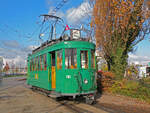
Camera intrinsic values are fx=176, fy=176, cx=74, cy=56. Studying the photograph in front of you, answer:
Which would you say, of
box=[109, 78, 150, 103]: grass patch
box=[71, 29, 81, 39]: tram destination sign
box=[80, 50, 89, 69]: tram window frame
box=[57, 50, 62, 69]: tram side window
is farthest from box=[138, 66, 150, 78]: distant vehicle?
box=[57, 50, 62, 69]: tram side window

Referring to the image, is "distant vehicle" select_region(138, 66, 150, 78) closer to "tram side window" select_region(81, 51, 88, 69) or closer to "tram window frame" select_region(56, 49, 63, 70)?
"tram side window" select_region(81, 51, 88, 69)

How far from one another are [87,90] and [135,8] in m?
7.91

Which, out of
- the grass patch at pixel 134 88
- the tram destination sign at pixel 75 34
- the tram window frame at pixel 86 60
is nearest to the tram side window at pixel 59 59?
the tram window frame at pixel 86 60

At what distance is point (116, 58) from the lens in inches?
562

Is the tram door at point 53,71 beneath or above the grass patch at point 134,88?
above

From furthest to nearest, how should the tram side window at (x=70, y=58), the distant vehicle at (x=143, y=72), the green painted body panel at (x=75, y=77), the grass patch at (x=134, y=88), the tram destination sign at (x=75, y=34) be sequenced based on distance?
the distant vehicle at (x=143, y=72)
the grass patch at (x=134, y=88)
the tram destination sign at (x=75, y=34)
the tram side window at (x=70, y=58)
the green painted body panel at (x=75, y=77)

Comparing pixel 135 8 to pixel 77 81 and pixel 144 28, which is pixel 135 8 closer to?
pixel 144 28

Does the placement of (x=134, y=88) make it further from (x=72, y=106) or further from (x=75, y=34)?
(x=75, y=34)

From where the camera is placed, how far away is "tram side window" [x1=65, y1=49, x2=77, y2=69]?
27.8 feet

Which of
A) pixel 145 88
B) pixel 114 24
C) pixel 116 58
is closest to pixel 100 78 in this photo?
pixel 116 58

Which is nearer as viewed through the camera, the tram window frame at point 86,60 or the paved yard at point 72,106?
the paved yard at point 72,106

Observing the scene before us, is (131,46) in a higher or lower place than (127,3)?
lower

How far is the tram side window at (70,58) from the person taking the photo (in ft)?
27.8

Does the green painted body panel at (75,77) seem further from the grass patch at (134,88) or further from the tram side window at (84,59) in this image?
the grass patch at (134,88)
